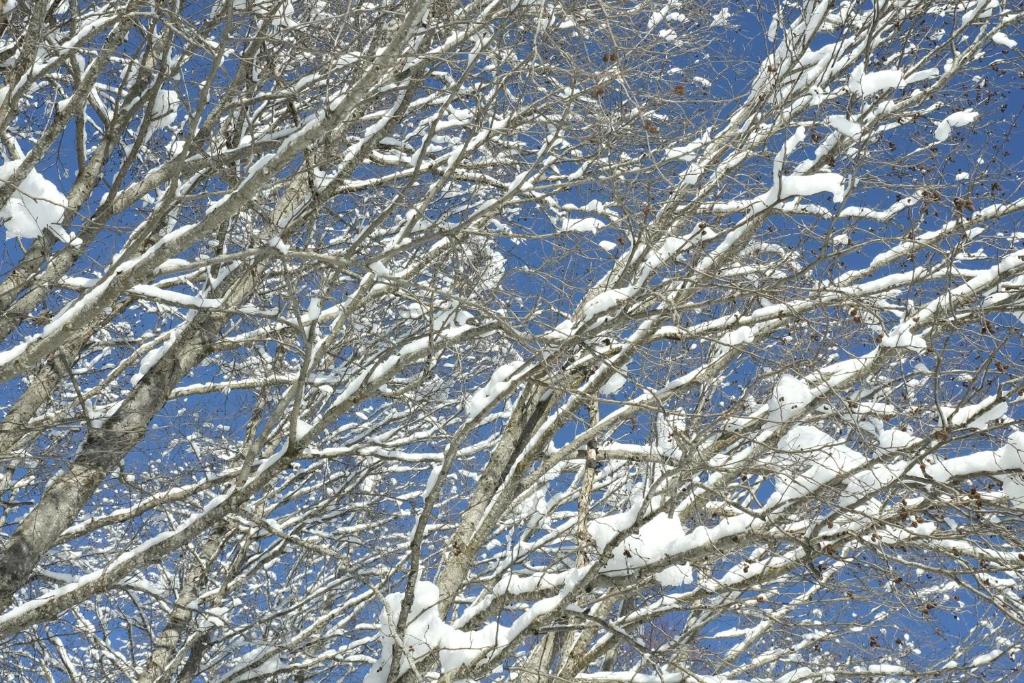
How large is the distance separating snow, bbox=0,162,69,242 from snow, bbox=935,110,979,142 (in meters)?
4.74

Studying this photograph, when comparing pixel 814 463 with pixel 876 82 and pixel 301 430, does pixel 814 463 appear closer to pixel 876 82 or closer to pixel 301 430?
pixel 876 82

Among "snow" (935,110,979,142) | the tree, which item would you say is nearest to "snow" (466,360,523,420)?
the tree

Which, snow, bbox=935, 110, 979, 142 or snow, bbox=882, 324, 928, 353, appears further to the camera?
Result: snow, bbox=935, 110, 979, 142

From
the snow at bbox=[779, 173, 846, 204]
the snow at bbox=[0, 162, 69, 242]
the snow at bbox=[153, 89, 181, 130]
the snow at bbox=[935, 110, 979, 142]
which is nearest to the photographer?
the snow at bbox=[779, 173, 846, 204]

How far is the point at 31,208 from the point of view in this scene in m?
4.40

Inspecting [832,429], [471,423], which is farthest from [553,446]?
[832,429]

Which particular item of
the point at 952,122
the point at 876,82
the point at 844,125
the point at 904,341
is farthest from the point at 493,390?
the point at 952,122

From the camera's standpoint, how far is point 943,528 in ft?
13.8

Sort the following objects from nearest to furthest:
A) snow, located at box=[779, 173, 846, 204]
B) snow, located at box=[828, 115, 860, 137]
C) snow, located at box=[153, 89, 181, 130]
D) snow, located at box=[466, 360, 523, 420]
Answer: snow, located at box=[779, 173, 846, 204], snow, located at box=[828, 115, 860, 137], snow, located at box=[466, 360, 523, 420], snow, located at box=[153, 89, 181, 130]

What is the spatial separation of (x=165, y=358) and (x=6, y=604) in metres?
1.55

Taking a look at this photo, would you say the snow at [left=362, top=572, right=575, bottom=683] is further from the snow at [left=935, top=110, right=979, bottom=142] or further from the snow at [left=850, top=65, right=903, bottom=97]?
the snow at [left=935, top=110, right=979, bottom=142]

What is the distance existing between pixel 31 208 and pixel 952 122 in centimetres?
508

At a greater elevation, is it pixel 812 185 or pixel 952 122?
pixel 952 122

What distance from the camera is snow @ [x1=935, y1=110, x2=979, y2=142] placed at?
541 centimetres
